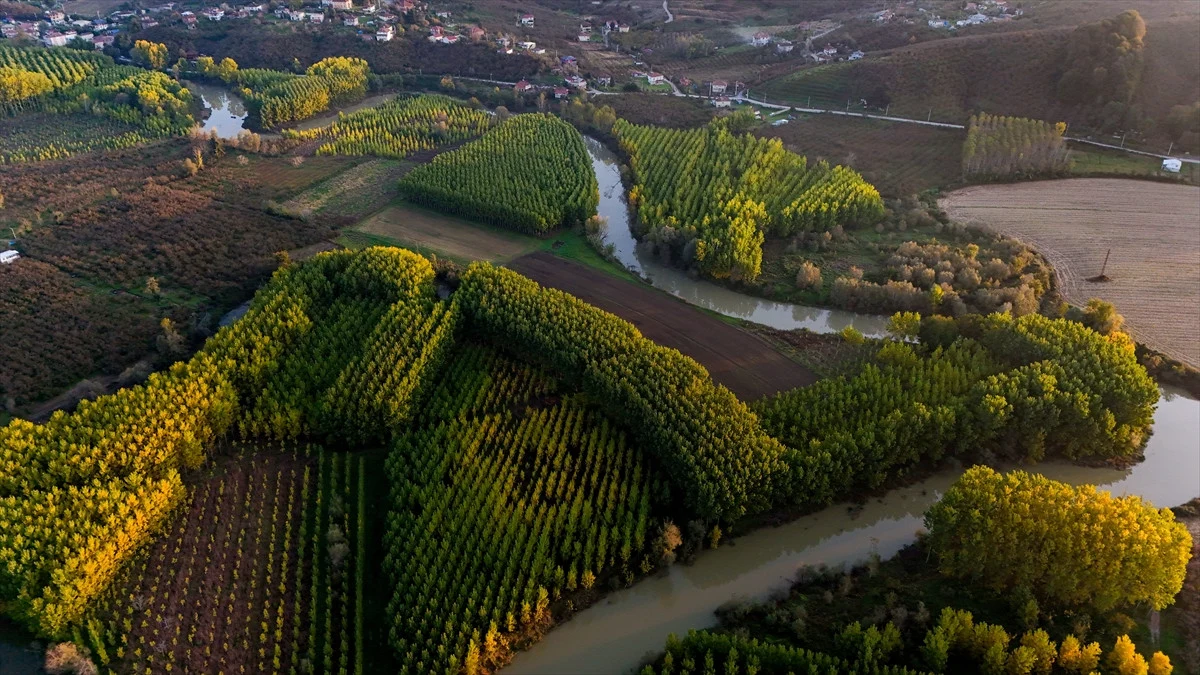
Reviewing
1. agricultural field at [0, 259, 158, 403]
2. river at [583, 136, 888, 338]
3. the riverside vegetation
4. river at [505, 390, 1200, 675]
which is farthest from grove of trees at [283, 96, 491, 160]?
river at [505, 390, 1200, 675]

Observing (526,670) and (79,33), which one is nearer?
(526,670)

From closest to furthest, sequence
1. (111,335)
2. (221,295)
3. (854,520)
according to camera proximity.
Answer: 1. (854,520)
2. (111,335)
3. (221,295)

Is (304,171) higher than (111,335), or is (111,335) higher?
(304,171)

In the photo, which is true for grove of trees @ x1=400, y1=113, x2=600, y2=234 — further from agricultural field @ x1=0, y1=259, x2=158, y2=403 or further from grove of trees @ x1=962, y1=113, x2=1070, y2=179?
grove of trees @ x1=962, y1=113, x2=1070, y2=179

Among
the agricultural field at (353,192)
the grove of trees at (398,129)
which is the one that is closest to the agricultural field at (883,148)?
the grove of trees at (398,129)

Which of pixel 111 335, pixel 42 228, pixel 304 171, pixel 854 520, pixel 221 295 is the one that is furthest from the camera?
pixel 304 171

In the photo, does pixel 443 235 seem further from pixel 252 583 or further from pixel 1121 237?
pixel 1121 237

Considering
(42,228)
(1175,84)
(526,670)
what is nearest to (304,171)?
(42,228)

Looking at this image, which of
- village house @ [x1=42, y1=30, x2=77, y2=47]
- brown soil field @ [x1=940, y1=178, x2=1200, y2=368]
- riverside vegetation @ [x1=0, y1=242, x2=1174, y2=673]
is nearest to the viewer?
riverside vegetation @ [x1=0, y1=242, x2=1174, y2=673]

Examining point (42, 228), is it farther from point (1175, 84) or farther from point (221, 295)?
point (1175, 84)
